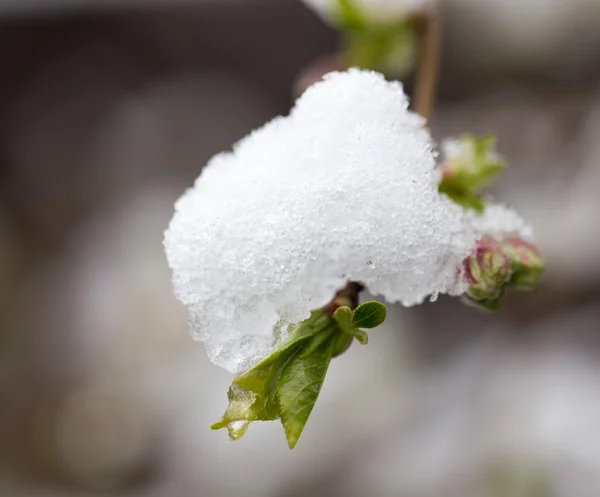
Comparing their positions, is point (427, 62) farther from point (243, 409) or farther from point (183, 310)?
point (183, 310)

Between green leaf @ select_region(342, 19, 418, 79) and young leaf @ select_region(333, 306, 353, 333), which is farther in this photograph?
green leaf @ select_region(342, 19, 418, 79)

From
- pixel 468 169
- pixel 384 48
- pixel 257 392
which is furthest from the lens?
pixel 384 48

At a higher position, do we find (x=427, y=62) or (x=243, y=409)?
(x=427, y=62)

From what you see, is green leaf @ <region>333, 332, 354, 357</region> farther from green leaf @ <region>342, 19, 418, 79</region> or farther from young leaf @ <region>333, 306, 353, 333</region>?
green leaf @ <region>342, 19, 418, 79</region>

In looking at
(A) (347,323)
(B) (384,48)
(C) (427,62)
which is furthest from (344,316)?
(B) (384,48)

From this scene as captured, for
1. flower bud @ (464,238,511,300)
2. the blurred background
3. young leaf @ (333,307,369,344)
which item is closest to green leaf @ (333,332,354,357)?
young leaf @ (333,307,369,344)

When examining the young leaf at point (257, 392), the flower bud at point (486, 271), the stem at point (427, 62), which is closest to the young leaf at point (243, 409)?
the young leaf at point (257, 392)

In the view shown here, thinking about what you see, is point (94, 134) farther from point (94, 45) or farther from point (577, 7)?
point (577, 7)

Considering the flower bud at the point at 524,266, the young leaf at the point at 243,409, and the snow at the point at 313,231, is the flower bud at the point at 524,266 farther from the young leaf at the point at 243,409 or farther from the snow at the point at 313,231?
the young leaf at the point at 243,409
